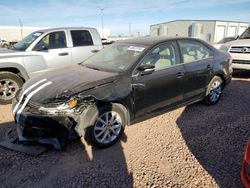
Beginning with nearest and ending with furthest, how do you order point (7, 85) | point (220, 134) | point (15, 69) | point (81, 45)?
point (220, 134), point (7, 85), point (15, 69), point (81, 45)

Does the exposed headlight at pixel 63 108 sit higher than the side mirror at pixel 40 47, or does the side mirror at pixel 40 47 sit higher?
the side mirror at pixel 40 47

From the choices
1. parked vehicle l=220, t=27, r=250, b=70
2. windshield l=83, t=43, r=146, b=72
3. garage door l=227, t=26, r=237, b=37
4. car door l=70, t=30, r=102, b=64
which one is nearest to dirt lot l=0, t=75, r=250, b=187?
windshield l=83, t=43, r=146, b=72

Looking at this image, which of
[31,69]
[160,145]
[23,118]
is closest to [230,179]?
[160,145]

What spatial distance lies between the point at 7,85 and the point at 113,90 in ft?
10.6

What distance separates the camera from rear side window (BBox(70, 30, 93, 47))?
621 cm

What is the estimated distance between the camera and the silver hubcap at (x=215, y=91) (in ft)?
16.4

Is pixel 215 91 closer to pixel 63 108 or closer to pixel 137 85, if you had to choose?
pixel 137 85

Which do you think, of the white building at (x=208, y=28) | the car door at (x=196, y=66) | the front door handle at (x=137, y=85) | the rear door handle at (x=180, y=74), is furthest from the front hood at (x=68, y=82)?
the white building at (x=208, y=28)

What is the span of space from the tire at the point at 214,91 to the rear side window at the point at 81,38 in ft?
11.7

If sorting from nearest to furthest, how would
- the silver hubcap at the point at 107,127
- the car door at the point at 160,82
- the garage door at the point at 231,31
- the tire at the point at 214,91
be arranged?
the silver hubcap at the point at 107,127
the car door at the point at 160,82
the tire at the point at 214,91
the garage door at the point at 231,31

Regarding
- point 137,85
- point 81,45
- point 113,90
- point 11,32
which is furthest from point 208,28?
point 113,90

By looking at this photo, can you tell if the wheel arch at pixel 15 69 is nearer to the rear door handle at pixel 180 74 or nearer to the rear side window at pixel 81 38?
the rear side window at pixel 81 38

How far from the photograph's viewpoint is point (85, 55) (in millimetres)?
6297

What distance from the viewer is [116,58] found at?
4.05 metres
